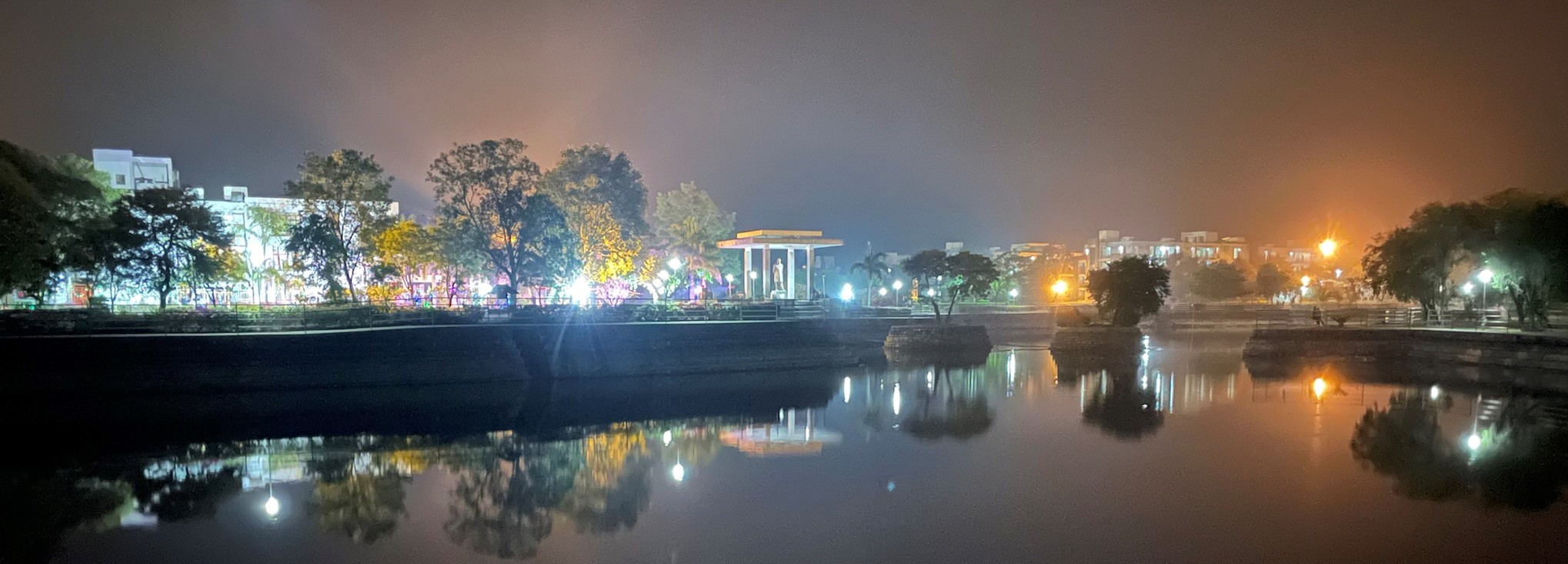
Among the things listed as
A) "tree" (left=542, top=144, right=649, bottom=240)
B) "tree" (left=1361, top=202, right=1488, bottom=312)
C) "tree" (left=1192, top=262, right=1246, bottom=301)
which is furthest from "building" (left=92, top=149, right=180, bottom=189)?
"tree" (left=1192, top=262, right=1246, bottom=301)

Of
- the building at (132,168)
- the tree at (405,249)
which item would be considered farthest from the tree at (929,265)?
the building at (132,168)

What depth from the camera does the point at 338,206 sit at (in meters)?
28.0

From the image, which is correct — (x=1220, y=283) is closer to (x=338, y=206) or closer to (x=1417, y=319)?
(x=1417, y=319)

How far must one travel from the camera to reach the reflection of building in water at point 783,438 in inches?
551

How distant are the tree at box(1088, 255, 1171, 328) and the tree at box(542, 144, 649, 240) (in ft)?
70.6

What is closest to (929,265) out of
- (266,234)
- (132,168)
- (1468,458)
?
(1468,458)

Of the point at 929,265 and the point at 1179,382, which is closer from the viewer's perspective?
the point at 1179,382

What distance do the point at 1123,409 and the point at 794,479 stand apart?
33.3ft

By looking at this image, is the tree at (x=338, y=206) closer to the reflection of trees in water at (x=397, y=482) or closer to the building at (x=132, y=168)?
the reflection of trees in water at (x=397, y=482)

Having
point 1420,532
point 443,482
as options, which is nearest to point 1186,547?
point 1420,532

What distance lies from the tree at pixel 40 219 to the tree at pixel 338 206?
5546 millimetres

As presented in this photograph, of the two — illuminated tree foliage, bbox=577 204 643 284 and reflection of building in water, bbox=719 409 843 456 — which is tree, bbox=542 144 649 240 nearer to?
illuminated tree foliage, bbox=577 204 643 284

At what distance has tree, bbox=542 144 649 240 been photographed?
109 ft

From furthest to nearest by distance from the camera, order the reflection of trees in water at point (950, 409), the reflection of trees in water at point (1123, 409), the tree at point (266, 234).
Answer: the tree at point (266, 234) < the reflection of trees in water at point (950, 409) < the reflection of trees in water at point (1123, 409)
